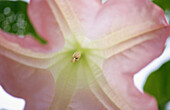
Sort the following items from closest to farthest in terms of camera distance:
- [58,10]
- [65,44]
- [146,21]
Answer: [146,21] → [58,10] → [65,44]

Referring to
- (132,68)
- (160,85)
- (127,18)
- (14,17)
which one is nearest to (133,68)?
(132,68)

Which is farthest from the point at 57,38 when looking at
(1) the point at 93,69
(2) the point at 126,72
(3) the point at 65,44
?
(2) the point at 126,72

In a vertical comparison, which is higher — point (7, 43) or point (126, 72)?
point (7, 43)

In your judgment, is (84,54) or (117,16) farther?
→ (84,54)

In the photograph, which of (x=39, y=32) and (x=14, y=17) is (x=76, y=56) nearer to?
(x=39, y=32)

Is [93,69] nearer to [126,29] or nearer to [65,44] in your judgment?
[65,44]

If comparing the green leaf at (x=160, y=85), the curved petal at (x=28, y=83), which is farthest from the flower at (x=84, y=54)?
the green leaf at (x=160, y=85)

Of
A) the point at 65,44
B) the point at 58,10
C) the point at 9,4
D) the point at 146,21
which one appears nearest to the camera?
the point at 146,21

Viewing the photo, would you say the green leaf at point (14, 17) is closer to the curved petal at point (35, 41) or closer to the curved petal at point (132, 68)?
the curved petal at point (35, 41)
